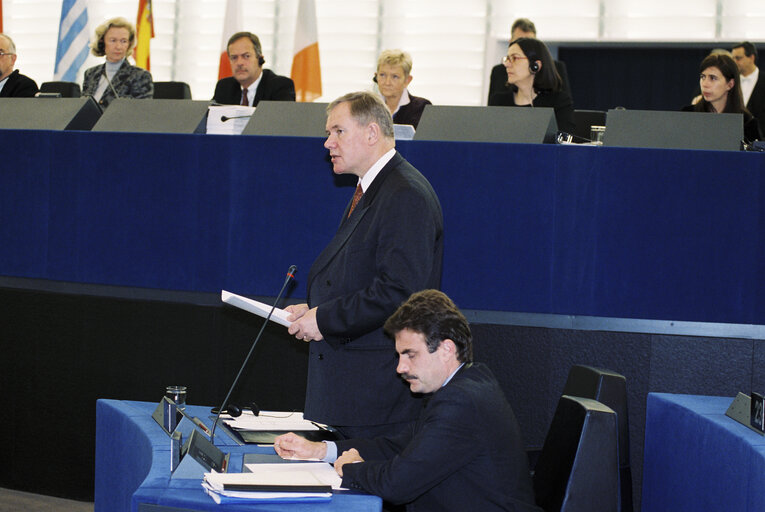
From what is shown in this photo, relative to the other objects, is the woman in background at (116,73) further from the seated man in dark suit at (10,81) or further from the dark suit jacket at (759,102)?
the dark suit jacket at (759,102)

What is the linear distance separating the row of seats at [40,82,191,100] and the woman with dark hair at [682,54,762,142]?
116 inches

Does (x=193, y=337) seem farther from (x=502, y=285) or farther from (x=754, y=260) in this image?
(x=754, y=260)

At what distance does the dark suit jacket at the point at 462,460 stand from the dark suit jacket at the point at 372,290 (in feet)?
1.35

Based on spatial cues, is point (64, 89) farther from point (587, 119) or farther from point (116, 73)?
point (587, 119)

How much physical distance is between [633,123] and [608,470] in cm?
187

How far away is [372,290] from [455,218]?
1.27 metres

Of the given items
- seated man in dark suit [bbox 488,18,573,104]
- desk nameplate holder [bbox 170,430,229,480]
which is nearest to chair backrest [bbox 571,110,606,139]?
seated man in dark suit [bbox 488,18,573,104]

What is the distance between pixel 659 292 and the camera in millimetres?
3758

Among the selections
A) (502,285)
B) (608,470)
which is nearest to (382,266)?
(608,470)

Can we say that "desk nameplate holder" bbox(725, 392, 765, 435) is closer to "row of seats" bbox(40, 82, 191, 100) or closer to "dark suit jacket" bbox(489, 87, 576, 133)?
"dark suit jacket" bbox(489, 87, 576, 133)

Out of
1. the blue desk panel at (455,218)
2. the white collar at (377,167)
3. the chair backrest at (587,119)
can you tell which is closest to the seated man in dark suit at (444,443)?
the white collar at (377,167)

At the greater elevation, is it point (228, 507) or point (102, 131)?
point (102, 131)

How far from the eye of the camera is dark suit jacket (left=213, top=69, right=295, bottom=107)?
5.14 m

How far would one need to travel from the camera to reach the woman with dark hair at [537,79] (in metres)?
4.61
